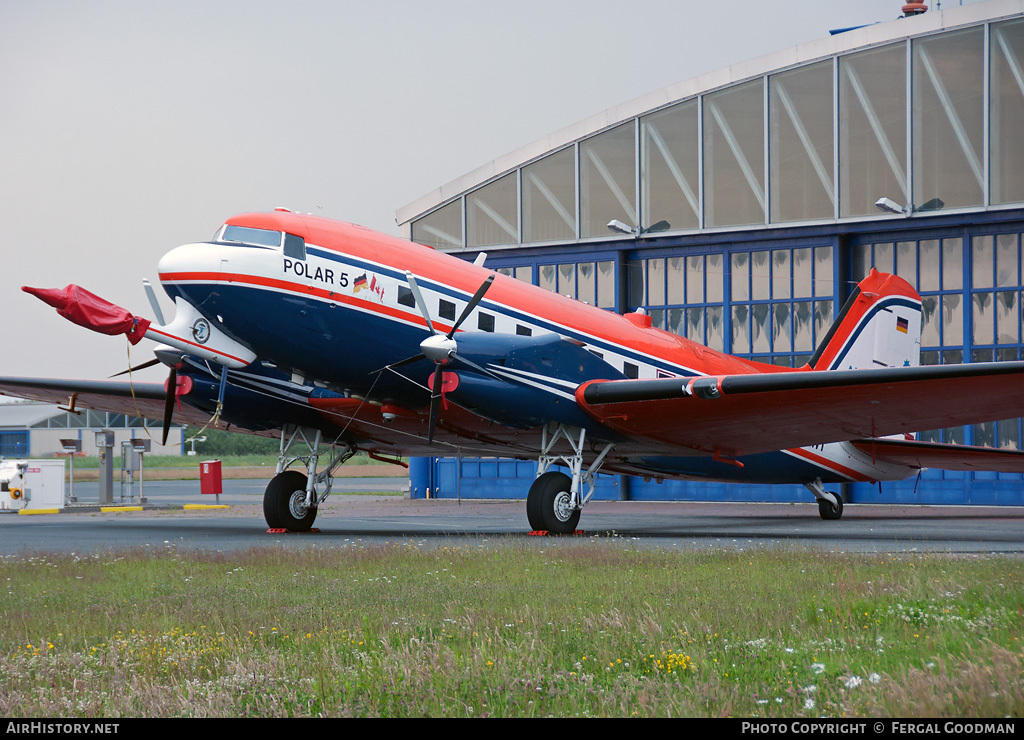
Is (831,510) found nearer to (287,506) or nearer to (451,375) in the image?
(451,375)

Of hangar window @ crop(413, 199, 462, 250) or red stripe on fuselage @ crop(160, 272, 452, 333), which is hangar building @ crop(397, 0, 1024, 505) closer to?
hangar window @ crop(413, 199, 462, 250)

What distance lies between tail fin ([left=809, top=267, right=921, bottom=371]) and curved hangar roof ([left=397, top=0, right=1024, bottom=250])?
21.1 feet

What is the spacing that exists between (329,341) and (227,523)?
8840 millimetres

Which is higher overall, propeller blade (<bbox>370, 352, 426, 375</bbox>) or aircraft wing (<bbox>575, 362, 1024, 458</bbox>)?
propeller blade (<bbox>370, 352, 426, 375</bbox>)

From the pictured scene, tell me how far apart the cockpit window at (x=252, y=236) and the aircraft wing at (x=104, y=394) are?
6.20m

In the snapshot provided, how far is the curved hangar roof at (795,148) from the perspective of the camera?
3178 cm

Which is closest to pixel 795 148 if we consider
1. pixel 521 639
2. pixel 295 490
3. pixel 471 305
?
pixel 471 305

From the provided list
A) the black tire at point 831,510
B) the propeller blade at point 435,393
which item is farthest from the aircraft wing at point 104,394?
the black tire at point 831,510

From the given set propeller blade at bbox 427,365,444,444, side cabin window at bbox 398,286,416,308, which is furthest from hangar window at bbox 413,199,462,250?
propeller blade at bbox 427,365,444,444

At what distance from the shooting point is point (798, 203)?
34594mm

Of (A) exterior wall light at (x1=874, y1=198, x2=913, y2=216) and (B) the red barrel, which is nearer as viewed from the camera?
(A) exterior wall light at (x1=874, y1=198, x2=913, y2=216)

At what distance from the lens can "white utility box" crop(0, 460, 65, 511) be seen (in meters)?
33.5

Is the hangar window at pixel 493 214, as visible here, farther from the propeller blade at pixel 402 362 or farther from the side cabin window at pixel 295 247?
the side cabin window at pixel 295 247
